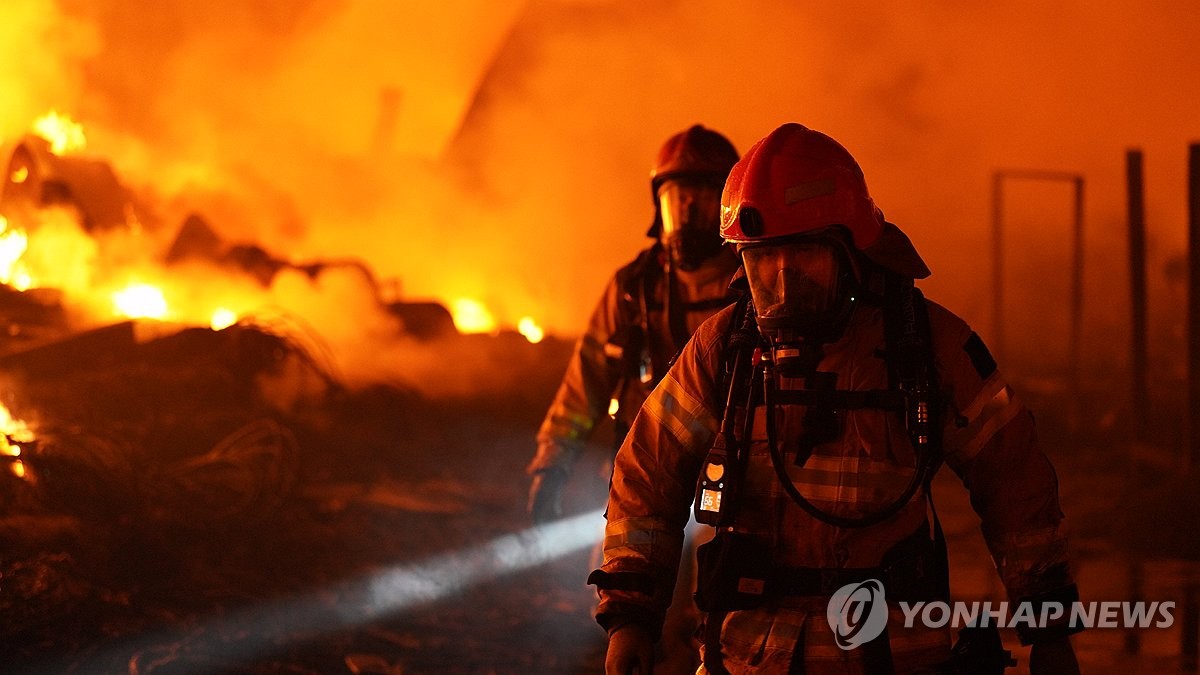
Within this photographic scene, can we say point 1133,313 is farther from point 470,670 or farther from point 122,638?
point 122,638

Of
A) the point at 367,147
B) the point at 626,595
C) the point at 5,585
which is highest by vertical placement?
the point at 367,147

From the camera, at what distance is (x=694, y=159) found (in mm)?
4539

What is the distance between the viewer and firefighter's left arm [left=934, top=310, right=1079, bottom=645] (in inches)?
96.4

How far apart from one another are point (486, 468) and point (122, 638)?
3.81 m

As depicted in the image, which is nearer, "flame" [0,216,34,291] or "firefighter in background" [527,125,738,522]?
"firefighter in background" [527,125,738,522]

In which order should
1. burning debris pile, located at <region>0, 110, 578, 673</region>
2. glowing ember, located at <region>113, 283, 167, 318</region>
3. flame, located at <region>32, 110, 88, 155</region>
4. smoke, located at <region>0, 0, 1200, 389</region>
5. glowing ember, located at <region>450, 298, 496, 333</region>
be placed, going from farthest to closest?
smoke, located at <region>0, 0, 1200, 389</region> < glowing ember, located at <region>450, 298, 496, 333</region> < flame, located at <region>32, 110, 88, 155</region> < glowing ember, located at <region>113, 283, 167, 318</region> < burning debris pile, located at <region>0, 110, 578, 673</region>

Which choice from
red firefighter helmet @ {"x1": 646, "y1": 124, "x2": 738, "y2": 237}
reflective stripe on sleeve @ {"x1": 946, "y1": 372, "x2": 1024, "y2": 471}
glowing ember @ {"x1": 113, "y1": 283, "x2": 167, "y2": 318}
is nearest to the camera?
reflective stripe on sleeve @ {"x1": 946, "y1": 372, "x2": 1024, "y2": 471}

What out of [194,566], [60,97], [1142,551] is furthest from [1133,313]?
[60,97]

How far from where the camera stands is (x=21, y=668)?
522 cm

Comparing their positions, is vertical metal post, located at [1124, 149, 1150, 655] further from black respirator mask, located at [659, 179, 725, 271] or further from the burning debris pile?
black respirator mask, located at [659, 179, 725, 271]

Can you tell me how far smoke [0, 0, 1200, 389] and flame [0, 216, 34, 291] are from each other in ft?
8.89

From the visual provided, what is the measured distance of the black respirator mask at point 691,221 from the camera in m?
4.42

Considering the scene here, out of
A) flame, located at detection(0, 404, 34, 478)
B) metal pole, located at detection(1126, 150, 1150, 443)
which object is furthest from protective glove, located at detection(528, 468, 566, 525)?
metal pole, located at detection(1126, 150, 1150, 443)

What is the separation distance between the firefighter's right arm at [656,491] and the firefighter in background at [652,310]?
1629mm
